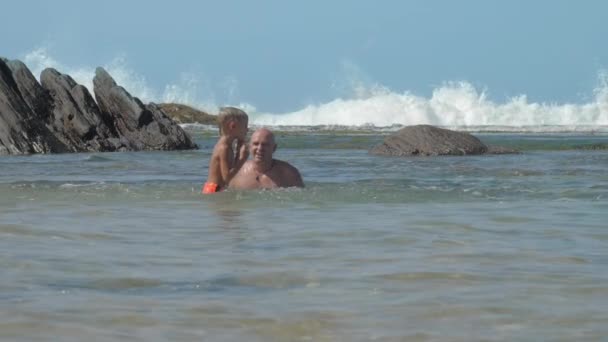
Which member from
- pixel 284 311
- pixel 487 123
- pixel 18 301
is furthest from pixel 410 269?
pixel 487 123

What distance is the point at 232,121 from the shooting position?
1100 cm

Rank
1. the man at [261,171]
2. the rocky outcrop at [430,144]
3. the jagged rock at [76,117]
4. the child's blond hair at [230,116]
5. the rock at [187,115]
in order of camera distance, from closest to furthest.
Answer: the child's blond hair at [230,116] < the man at [261,171] < the rocky outcrop at [430,144] < the jagged rock at [76,117] < the rock at [187,115]

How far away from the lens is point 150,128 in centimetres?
2845

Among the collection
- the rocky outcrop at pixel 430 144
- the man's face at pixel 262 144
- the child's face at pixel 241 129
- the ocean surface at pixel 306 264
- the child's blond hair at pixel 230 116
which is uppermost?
the child's blond hair at pixel 230 116

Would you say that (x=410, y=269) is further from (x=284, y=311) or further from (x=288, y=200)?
(x=288, y=200)

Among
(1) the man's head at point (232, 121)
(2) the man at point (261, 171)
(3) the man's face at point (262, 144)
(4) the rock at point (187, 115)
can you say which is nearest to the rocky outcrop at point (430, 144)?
(2) the man at point (261, 171)

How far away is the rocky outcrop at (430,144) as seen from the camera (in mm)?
22094

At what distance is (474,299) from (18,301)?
6.34 ft

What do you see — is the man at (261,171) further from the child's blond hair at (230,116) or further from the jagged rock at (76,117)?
the jagged rock at (76,117)

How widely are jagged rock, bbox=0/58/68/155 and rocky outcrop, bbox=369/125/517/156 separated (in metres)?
7.60

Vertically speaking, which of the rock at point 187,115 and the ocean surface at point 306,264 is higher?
the rock at point 187,115

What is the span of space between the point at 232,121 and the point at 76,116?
1755 cm

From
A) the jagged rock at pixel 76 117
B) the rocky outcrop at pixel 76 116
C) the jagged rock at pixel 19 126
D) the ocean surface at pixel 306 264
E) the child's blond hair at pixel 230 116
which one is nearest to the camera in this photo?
the ocean surface at pixel 306 264

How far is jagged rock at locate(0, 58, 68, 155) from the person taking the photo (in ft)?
82.9
